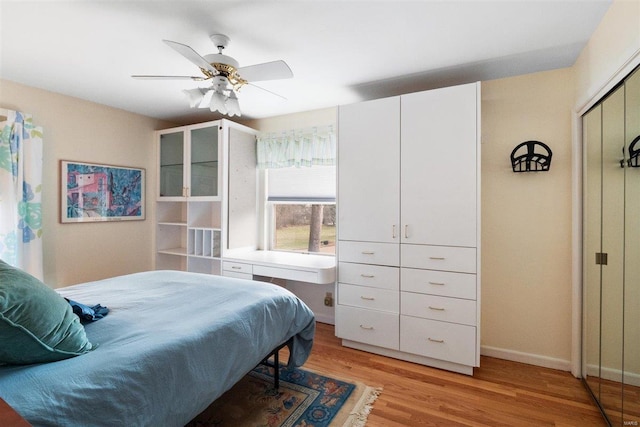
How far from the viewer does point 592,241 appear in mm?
2168

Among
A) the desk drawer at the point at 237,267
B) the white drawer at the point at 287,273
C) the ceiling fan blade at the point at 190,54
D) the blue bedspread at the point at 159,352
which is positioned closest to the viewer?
the blue bedspread at the point at 159,352

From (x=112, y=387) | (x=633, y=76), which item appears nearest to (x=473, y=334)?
(x=633, y=76)

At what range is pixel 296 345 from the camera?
224 cm

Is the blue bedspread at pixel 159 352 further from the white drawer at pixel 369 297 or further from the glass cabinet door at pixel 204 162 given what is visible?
the glass cabinet door at pixel 204 162

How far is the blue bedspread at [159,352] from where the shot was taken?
1.04m

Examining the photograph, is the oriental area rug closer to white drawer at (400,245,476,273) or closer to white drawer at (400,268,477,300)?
white drawer at (400,268,477,300)

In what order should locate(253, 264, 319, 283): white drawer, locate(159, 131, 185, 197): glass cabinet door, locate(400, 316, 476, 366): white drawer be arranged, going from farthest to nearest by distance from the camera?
locate(159, 131, 185, 197): glass cabinet door < locate(253, 264, 319, 283): white drawer < locate(400, 316, 476, 366): white drawer

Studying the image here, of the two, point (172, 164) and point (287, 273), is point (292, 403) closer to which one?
point (287, 273)

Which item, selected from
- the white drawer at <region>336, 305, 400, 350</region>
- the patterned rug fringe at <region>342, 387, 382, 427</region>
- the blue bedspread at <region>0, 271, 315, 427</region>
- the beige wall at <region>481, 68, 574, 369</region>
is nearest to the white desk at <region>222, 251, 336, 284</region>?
the white drawer at <region>336, 305, 400, 350</region>

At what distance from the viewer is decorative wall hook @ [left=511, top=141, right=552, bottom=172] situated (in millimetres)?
2492

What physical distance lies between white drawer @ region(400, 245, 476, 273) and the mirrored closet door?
78cm

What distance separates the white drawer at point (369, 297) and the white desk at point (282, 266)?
174mm

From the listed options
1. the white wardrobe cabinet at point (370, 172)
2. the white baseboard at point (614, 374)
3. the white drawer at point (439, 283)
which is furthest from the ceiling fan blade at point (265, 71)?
the white baseboard at point (614, 374)

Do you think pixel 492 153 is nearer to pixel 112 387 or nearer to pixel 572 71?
pixel 572 71
